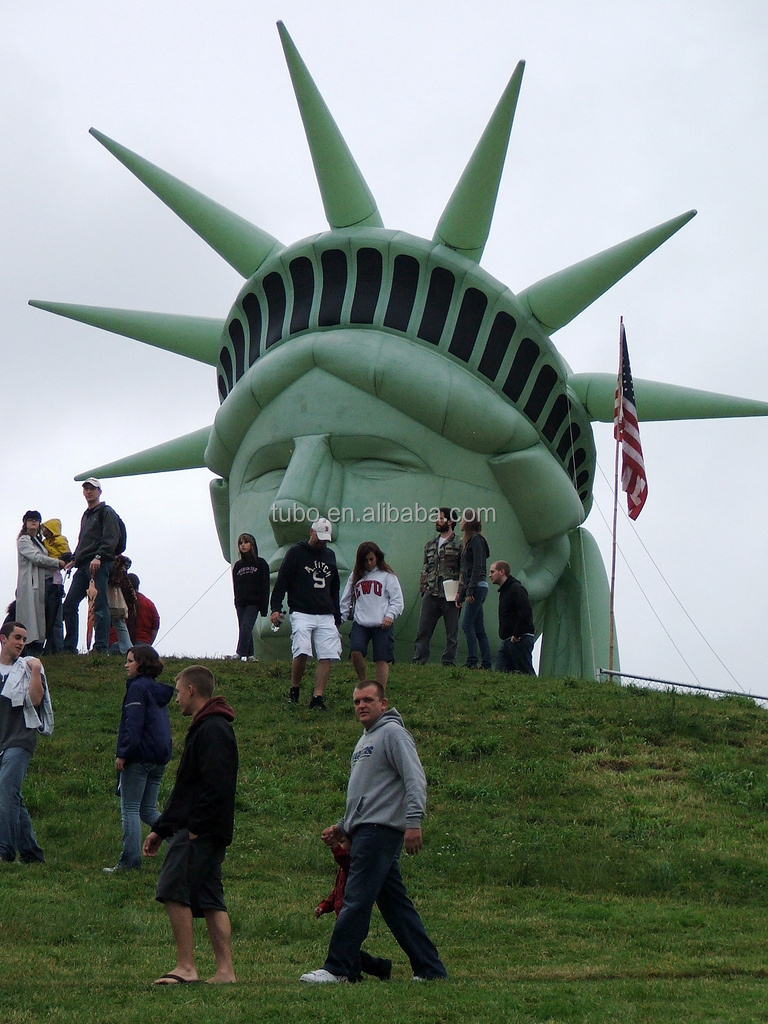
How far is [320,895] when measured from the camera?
11594mm

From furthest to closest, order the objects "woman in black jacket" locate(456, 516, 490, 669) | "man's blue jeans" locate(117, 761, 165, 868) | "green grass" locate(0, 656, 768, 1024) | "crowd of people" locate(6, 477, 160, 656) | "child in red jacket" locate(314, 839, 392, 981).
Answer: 1. "woman in black jacket" locate(456, 516, 490, 669)
2. "crowd of people" locate(6, 477, 160, 656)
3. "man's blue jeans" locate(117, 761, 165, 868)
4. "child in red jacket" locate(314, 839, 392, 981)
5. "green grass" locate(0, 656, 768, 1024)

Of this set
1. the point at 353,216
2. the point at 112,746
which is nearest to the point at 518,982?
the point at 112,746

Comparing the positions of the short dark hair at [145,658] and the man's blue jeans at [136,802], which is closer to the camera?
→ the short dark hair at [145,658]

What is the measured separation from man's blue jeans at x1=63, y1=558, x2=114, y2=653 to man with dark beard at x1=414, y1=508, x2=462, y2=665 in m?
4.38

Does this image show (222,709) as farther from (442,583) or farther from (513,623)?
(442,583)

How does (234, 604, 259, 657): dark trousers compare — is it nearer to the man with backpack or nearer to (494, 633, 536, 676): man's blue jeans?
the man with backpack

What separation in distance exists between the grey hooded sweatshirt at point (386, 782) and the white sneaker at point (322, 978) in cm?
80

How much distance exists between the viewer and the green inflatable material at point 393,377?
2534 cm

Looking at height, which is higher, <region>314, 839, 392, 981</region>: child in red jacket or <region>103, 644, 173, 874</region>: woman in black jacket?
Answer: <region>103, 644, 173, 874</region>: woman in black jacket

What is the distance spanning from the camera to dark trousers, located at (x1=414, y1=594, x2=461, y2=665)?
20.9 metres

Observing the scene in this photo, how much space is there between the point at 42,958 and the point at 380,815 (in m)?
2.38

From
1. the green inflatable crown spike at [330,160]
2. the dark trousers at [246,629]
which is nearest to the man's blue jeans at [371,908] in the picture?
the dark trousers at [246,629]

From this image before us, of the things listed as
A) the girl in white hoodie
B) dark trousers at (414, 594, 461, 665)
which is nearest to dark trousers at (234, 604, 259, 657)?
dark trousers at (414, 594, 461, 665)

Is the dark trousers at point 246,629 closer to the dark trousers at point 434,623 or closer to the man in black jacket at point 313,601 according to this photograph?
the dark trousers at point 434,623
